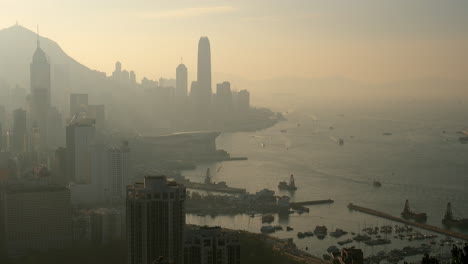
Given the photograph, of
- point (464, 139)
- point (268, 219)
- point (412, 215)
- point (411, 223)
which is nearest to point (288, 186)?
point (268, 219)

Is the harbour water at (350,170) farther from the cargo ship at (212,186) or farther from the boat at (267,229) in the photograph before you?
the cargo ship at (212,186)

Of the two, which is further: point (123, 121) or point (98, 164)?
point (123, 121)

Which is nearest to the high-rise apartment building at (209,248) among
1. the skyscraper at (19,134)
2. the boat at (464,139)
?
the skyscraper at (19,134)

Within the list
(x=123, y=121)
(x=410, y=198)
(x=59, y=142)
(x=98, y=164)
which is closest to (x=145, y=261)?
(x=98, y=164)

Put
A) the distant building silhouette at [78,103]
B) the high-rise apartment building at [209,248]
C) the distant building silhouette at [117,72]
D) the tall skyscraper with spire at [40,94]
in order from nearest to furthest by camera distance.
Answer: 1. the high-rise apartment building at [209,248]
2. the tall skyscraper with spire at [40,94]
3. the distant building silhouette at [78,103]
4. the distant building silhouette at [117,72]

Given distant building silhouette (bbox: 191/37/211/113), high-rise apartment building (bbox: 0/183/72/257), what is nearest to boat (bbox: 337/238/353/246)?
high-rise apartment building (bbox: 0/183/72/257)

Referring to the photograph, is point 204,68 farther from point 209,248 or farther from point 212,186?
point 209,248

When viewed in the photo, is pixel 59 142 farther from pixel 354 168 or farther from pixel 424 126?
pixel 424 126
